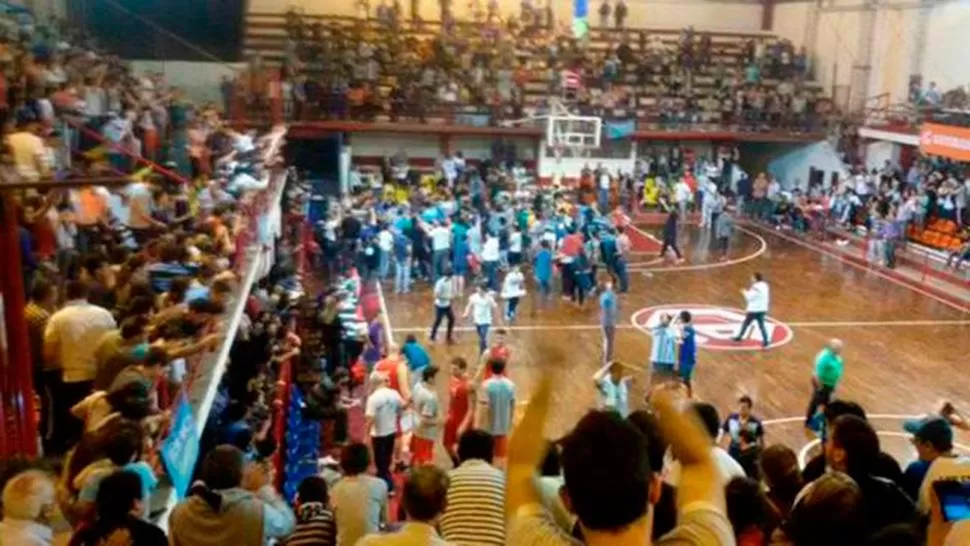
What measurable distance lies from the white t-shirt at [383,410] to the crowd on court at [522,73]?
55.6 feet

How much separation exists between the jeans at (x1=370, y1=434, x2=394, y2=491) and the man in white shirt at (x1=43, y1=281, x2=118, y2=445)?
376 centimetres

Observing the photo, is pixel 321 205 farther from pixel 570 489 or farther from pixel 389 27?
pixel 570 489

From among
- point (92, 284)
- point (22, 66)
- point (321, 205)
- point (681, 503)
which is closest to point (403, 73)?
point (321, 205)

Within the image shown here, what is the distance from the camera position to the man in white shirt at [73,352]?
21.4ft

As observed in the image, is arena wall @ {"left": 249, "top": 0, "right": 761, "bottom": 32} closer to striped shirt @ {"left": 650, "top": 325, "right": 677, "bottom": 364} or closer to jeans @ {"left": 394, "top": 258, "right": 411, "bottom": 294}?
jeans @ {"left": 394, "top": 258, "right": 411, "bottom": 294}

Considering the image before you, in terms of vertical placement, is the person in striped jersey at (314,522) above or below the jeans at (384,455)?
above

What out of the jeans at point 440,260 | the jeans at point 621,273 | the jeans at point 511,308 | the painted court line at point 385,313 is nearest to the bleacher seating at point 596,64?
the jeans at point 440,260

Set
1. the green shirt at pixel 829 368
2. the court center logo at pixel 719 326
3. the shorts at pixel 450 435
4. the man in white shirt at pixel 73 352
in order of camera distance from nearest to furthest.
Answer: the man in white shirt at pixel 73 352
the shorts at pixel 450 435
the green shirt at pixel 829 368
the court center logo at pixel 719 326

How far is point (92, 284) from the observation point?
24.3 feet

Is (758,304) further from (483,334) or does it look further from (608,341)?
(483,334)

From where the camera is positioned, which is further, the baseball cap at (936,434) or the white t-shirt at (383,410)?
the white t-shirt at (383,410)

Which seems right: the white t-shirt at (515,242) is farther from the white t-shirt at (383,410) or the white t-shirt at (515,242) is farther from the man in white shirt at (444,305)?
the white t-shirt at (383,410)

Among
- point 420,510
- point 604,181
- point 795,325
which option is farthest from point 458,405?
point 604,181

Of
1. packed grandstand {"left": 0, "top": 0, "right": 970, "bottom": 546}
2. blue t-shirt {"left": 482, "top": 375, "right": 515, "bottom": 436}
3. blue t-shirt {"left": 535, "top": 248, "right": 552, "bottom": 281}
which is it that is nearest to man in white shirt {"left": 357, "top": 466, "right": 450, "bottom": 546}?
packed grandstand {"left": 0, "top": 0, "right": 970, "bottom": 546}
